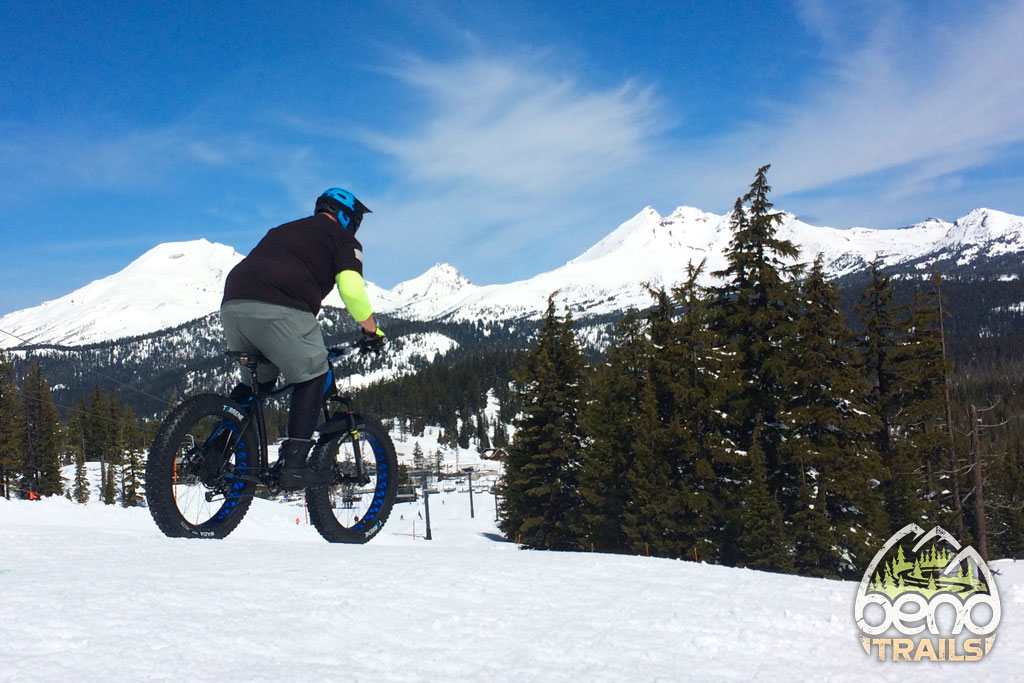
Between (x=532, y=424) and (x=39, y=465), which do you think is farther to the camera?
(x=39, y=465)

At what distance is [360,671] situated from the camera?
111 inches

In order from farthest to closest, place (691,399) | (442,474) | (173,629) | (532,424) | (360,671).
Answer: (442,474) < (532,424) < (691,399) < (173,629) < (360,671)

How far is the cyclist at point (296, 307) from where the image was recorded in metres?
5.17

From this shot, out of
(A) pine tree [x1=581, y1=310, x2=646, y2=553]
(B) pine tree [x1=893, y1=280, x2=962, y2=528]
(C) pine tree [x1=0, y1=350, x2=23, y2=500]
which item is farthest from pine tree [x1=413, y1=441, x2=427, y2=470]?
(B) pine tree [x1=893, y1=280, x2=962, y2=528]

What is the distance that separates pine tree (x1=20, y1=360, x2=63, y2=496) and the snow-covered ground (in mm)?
61301

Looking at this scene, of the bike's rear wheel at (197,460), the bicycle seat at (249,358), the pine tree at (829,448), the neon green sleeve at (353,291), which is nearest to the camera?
the bike's rear wheel at (197,460)

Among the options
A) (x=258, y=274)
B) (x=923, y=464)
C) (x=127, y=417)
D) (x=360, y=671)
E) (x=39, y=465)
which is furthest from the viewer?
(x=127, y=417)

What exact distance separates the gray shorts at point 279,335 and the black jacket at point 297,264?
73mm

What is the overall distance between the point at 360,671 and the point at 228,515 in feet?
12.1

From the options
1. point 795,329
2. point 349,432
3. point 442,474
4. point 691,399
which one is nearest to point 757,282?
point 795,329

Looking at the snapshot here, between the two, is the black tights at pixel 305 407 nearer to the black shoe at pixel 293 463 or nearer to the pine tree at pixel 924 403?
the black shoe at pixel 293 463

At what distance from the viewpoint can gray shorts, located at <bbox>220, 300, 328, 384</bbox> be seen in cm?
515

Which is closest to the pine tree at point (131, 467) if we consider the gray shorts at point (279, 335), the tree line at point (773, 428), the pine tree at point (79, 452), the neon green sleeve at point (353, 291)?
the pine tree at point (79, 452)

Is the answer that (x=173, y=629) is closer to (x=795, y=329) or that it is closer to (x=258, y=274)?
(x=258, y=274)
